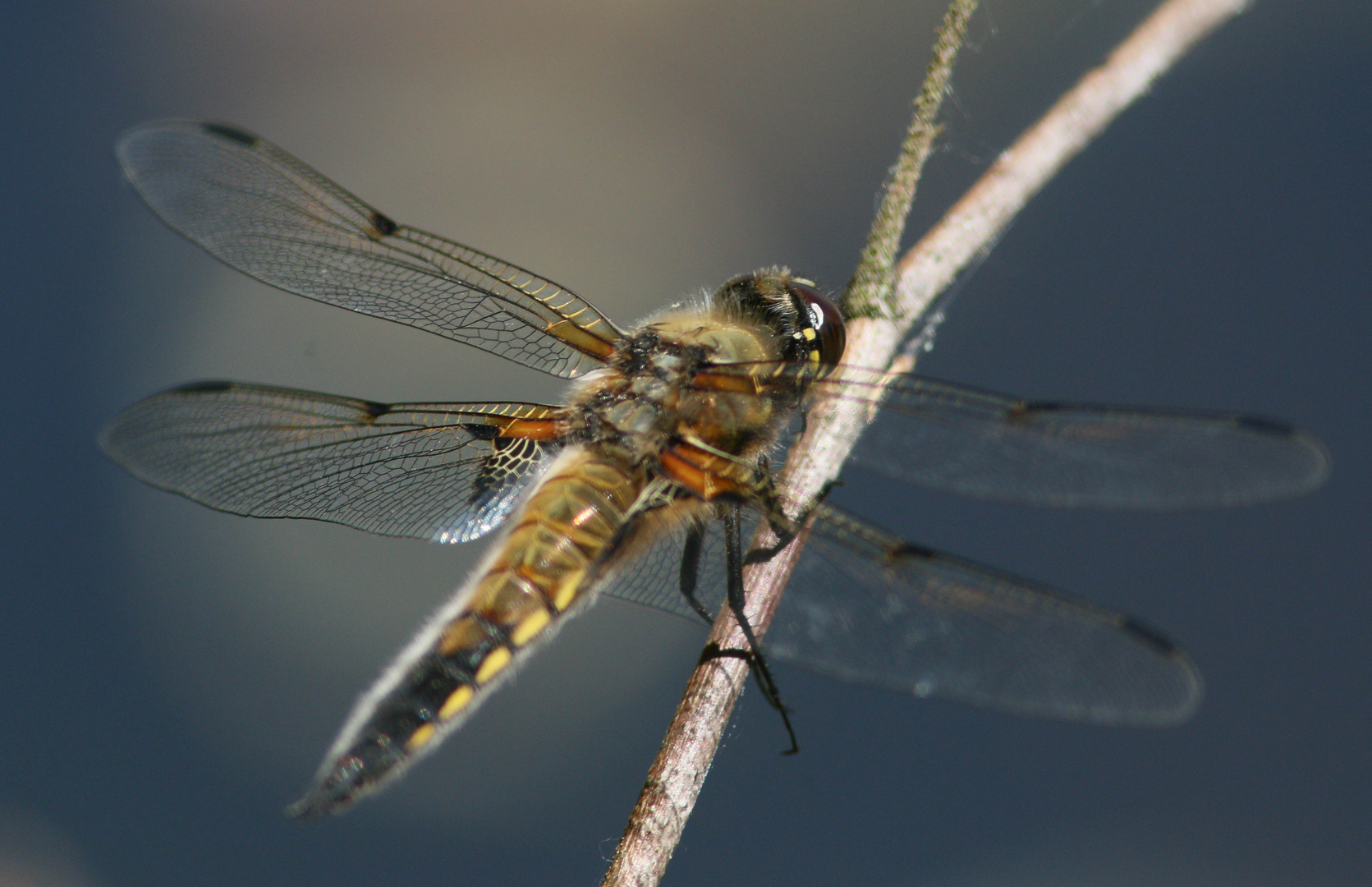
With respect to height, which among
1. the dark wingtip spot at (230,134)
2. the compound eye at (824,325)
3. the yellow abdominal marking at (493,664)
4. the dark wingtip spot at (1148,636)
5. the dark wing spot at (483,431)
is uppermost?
the compound eye at (824,325)

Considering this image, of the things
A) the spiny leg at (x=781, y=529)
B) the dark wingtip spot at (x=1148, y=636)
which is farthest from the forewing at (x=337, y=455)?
the dark wingtip spot at (x=1148, y=636)

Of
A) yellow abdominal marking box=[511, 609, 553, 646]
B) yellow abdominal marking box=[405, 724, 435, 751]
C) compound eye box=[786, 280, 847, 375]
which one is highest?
compound eye box=[786, 280, 847, 375]

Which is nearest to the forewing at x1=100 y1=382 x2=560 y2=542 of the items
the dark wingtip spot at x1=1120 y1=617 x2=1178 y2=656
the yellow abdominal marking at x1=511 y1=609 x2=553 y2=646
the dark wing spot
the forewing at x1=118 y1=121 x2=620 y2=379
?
the dark wing spot

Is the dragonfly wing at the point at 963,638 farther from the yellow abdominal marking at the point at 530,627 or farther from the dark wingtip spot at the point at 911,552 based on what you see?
the yellow abdominal marking at the point at 530,627

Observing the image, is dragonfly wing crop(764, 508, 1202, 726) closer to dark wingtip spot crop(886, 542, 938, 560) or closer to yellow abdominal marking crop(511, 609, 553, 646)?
dark wingtip spot crop(886, 542, 938, 560)

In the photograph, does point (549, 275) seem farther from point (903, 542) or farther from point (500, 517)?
point (903, 542)

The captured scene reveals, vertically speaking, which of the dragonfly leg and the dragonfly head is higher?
the dragonfly head


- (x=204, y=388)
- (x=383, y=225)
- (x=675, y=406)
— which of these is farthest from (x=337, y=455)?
(x=675, y=406)

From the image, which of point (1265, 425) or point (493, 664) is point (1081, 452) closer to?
point (1265, 425)
